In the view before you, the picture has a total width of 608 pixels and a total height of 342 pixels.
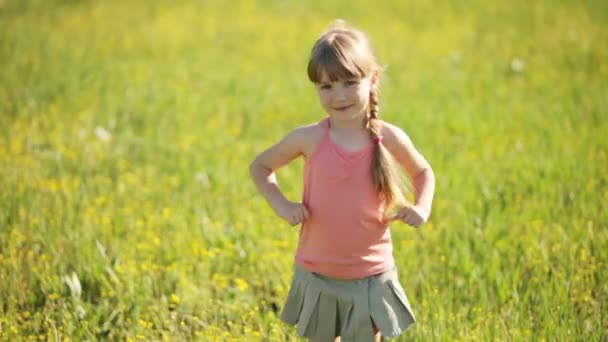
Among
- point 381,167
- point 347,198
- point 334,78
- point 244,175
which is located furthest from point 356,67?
point 244,175

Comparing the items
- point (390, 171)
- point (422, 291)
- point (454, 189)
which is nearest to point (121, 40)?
point (454, 189)

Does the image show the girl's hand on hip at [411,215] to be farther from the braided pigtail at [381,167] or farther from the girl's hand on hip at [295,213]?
the girl's hand on hip at [295,213]

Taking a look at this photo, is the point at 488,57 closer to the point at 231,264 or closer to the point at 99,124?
the point at 99,124

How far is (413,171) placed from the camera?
3.03 meters

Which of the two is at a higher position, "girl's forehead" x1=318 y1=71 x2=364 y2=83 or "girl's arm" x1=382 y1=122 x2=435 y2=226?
"girl's forehead" x1=318 y1=71 x2=364 y2=83

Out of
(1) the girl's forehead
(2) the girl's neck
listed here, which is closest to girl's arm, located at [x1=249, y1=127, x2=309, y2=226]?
(2) the girl's neck

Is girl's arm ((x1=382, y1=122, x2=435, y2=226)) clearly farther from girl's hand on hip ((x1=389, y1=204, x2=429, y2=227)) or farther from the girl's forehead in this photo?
the girl's forehead

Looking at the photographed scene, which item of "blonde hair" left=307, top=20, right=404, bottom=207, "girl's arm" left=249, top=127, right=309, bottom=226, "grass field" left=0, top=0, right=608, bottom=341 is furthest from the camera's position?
"grass field" left=0, top=0, right=608, bottom=341

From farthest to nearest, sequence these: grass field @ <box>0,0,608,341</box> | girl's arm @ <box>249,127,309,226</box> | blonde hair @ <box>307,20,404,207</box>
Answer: grass field @ <box>0,0,608,341</box> → girl's arm @ <box>249,127,309,226</box> → blonde hair @ <box>307,20,404,207</box>

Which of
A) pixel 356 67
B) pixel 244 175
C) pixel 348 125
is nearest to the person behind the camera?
pixel 356 67

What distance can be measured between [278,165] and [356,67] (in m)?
0.51

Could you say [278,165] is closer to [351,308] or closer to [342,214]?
[342,214]

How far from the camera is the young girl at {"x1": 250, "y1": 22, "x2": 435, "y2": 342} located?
2836 mm

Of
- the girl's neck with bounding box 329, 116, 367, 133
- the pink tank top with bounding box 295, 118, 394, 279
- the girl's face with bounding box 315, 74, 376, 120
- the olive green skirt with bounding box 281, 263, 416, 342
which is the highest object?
the girl's face with bounding box 315, 74, 376, 120
